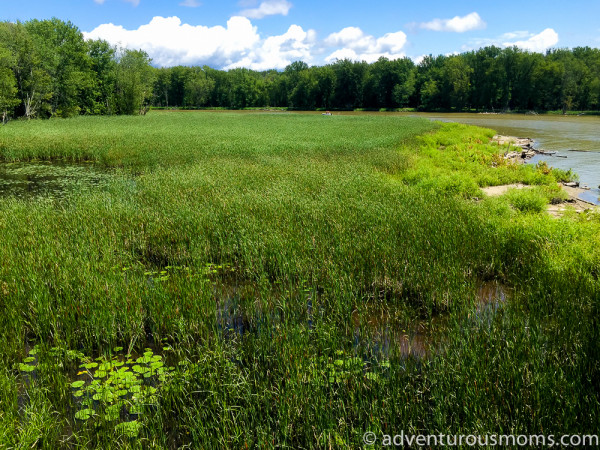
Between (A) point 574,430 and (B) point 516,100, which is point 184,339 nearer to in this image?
(A) point 574,430

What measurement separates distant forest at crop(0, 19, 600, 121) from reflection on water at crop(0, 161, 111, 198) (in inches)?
1086

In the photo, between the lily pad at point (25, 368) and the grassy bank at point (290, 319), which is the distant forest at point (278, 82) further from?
the lily pad at point (25, 368)

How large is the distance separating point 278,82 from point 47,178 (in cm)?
12987

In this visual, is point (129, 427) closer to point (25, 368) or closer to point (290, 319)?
point (25, 368)

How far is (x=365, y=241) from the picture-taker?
7.67 metres

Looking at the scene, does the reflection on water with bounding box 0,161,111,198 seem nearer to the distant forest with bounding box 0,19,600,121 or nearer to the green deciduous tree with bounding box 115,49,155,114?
the distant forest with bounding box 0,19,600,121

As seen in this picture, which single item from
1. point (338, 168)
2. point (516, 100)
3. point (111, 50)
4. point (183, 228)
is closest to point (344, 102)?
point (516, 100)

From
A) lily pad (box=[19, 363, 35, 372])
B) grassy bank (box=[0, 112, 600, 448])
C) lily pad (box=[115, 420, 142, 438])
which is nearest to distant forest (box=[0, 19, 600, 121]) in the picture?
grassy bank (box=[0, 112, 600, 448])

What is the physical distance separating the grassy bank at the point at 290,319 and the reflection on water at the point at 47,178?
3.21 metres

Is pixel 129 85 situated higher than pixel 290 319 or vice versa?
pixel 129 85

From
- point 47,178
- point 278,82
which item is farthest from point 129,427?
point 278,82

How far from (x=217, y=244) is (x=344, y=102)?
12232 centimetres

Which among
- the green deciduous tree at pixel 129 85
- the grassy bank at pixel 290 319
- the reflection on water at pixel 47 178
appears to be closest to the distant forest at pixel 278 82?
the green deciduous tree at pixel 129 85

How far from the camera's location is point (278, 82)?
449ft
